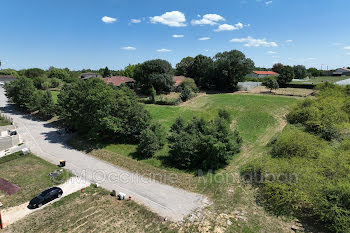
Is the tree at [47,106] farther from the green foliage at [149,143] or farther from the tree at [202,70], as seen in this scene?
the tree at [202,70]

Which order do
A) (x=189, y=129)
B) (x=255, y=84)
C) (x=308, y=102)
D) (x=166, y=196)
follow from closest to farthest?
(x=166, y=196) < (x=189, y=129) < (x=308, y=102) < (x=255, y=84)

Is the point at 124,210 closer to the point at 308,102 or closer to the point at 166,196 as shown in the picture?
the point at 166,196

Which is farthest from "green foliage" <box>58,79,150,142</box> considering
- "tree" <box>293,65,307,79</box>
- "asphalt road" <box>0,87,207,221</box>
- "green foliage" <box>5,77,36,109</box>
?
"tree" <box>293,65,307,79</box>

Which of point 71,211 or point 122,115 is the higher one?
point 122,115

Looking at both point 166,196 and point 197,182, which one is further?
point 197,182

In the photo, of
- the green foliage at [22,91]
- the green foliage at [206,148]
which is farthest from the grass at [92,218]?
the green foliage at [22,91]

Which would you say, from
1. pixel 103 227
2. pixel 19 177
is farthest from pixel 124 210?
pixel 19 177

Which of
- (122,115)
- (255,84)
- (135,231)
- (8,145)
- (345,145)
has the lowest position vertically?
(135,231)
